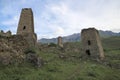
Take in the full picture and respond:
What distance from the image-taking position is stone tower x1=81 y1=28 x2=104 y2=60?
37.6 m

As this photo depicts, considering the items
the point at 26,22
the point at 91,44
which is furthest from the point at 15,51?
the point at 91,44

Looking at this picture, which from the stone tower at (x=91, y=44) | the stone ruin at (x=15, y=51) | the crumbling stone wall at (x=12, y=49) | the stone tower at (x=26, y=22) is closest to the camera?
the crumbling stone wall at (x=12, y=49)

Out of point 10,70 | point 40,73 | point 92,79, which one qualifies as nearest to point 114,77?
point 92,79

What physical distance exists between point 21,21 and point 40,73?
53.4ft

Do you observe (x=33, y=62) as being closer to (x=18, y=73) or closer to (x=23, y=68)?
(x=23, y=68)

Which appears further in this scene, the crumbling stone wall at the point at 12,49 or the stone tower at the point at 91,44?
the stone tower at the point at 91,44

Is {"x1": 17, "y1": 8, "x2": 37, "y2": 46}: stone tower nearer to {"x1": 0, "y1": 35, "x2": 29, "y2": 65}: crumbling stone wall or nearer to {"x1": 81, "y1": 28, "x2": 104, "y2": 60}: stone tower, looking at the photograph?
{"x1": 0, "y1": 35, "x2": 29, "y2": 65}: crumbling stone wall

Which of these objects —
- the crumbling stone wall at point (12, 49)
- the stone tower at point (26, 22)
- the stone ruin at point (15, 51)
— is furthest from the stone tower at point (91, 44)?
the crumbling stone wall at point (12, 49)

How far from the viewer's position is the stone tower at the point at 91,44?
3762 centimetres

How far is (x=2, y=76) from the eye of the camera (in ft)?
52.5

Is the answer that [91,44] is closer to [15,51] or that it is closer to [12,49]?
[15,51]

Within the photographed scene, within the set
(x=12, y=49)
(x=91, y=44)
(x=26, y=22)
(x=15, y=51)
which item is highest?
(x=26, y=22)

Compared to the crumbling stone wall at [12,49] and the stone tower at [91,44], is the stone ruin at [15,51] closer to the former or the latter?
the crumbling stone wall at [12,49]

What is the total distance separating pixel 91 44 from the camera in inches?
1523
